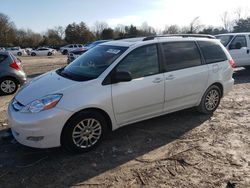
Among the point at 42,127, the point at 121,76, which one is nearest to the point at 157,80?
the point at 121,76

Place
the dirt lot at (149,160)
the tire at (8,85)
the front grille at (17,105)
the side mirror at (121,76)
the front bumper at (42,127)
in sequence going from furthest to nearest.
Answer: the tire at (8,85) → the side mirror at (121,76) → the front grille at (17,105) → the front bumper at (42,127) → the dirt lot at (149,160)

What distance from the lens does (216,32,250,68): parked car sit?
45.0ft

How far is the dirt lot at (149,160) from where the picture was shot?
173 inches

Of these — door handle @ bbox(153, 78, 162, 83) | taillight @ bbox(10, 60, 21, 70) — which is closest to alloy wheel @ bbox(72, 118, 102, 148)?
door handle @ bbox(153, 78, 162, 83)

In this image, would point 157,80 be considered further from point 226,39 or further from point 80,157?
point 226,39

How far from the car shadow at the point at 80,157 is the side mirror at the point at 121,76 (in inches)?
44.0

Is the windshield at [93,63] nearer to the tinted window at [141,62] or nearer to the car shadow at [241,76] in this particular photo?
the tinted window at [141,62]

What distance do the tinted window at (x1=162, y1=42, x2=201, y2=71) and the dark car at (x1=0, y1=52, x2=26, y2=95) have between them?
20.0 ft

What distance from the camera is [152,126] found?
21.7 ft

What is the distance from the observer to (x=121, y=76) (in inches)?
212

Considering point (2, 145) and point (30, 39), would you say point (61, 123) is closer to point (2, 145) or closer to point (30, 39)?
point (2, 145)

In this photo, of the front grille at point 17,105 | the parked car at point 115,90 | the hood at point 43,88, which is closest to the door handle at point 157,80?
the parked car at point 115,90

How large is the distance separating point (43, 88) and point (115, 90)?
1.17m

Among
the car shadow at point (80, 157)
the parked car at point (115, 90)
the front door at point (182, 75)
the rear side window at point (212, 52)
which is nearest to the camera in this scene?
the car shadow at point (80, 157)
